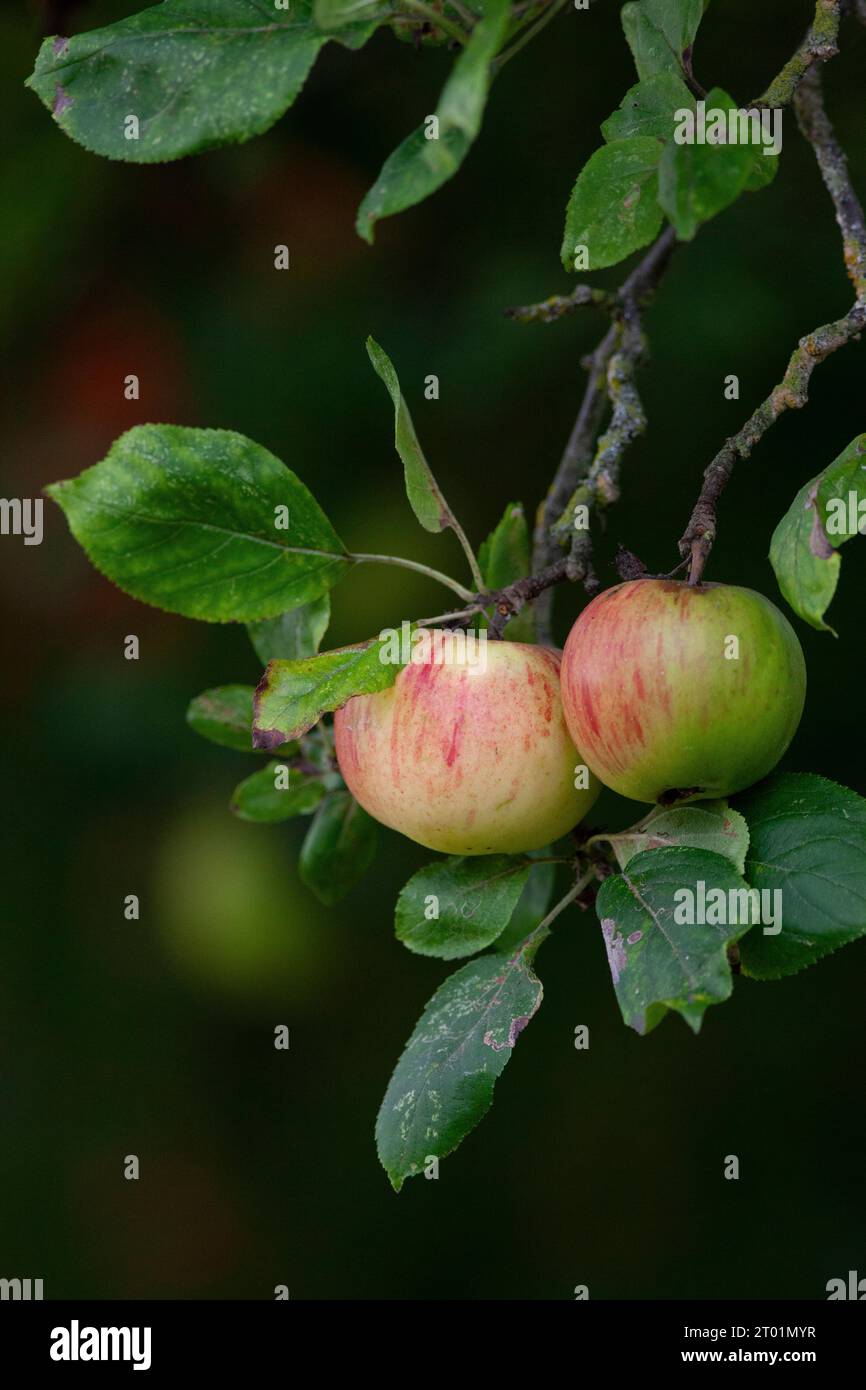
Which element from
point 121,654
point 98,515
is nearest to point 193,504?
point 98,515

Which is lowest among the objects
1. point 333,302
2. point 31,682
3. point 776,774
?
point 776,774

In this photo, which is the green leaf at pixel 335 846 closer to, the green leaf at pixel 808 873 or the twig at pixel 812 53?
the green leaf at pixel 808 873

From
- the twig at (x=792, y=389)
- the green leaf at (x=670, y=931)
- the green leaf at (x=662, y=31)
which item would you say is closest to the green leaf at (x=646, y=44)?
the green leaf at (x=662, y=31)

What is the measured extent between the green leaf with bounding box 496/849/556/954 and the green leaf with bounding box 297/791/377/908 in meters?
0.09

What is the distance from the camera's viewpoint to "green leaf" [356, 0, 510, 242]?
1.26 ft

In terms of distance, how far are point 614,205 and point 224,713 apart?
0.38 metres

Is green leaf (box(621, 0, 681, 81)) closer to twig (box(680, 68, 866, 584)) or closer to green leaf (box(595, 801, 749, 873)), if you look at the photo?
twig (box(680, 68, 866, 584))

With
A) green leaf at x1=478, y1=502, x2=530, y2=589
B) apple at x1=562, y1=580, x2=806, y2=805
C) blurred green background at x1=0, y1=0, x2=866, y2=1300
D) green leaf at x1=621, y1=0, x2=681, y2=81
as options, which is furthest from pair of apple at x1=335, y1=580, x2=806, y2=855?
blurred green background at x1=0, y1=0, x2=866, y2=1300

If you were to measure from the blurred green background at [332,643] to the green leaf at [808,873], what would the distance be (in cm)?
66

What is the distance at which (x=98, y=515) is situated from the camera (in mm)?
581

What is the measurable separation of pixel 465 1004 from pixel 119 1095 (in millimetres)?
888

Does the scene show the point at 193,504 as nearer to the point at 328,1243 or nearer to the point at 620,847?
the point at 620,847

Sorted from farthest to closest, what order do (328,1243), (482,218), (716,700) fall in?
(328,1243) < (482,218) < (716,700)

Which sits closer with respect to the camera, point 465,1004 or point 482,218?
point 465,1004
